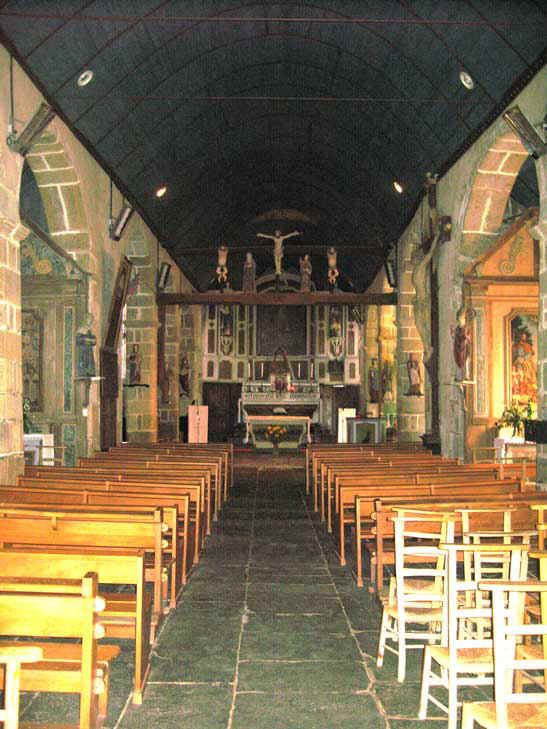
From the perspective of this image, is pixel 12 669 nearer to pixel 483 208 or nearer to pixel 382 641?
pixel 382 641

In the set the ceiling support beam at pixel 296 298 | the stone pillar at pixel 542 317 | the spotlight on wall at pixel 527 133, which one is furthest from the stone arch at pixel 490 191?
the ceiling support beam at pixel 296 298

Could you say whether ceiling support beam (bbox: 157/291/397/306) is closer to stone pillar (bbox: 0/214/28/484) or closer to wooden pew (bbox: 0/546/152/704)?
stone pillar (bbox: 0/214/28/484)

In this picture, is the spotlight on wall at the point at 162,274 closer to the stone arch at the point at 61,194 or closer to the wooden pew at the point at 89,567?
the stone arch at the point at 61,194

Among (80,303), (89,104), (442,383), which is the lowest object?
(442,383)

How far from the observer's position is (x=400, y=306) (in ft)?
59.6

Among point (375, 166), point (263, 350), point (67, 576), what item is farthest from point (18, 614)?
point (263, 350)

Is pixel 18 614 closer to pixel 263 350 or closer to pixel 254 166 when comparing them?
pixel 254 166

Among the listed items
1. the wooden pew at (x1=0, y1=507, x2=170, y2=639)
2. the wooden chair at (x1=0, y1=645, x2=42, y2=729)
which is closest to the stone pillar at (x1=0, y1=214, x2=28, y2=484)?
the wooden pew at (x1=0, y1=507, x2=170, y2=639)

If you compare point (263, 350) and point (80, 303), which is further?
point (263, 350)

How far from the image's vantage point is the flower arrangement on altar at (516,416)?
1252 centimetres

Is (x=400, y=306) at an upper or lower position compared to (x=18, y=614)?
upper

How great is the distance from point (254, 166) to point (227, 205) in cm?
208

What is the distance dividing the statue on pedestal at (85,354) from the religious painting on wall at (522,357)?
23.7ft

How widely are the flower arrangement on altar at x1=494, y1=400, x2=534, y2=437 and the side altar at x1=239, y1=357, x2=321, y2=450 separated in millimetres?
7803
